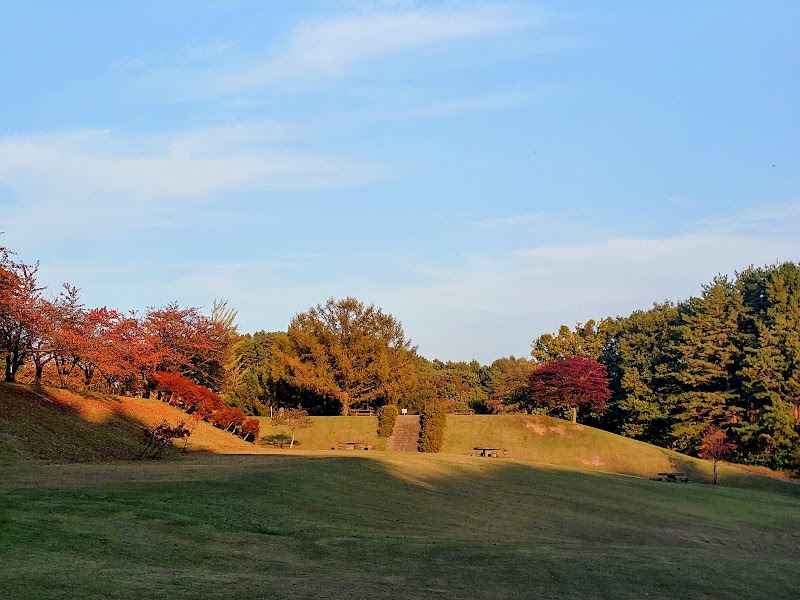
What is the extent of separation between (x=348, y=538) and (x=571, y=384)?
149 ft

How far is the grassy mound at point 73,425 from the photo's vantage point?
2758cm

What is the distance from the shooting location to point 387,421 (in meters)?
55.9

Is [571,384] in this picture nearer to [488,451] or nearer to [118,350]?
[488,451]

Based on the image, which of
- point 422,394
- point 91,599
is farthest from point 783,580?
point 422,394

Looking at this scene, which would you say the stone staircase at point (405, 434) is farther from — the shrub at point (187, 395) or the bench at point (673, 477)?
the bench at point (673, 477)

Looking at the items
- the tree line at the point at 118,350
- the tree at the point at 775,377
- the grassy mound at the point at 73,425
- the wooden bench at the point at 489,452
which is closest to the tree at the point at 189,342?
the tree line at the point at 118,350

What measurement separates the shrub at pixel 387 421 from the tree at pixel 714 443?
75.5 feet

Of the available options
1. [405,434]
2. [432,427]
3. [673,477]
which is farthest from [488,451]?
[673,477]

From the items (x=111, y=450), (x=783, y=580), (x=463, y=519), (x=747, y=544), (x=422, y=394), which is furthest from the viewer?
(x=422, y=394)

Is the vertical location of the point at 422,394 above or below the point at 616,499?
above

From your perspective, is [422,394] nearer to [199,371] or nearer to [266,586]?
[199,371]

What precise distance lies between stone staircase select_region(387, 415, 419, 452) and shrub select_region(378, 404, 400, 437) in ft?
1.62

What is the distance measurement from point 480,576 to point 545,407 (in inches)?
2157

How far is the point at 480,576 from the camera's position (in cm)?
1462
